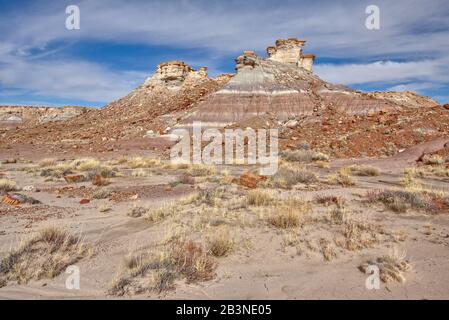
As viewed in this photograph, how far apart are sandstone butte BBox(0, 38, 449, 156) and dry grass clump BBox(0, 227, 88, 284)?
19325mm

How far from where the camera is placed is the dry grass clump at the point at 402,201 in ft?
25.3

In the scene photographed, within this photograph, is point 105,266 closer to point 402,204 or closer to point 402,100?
point 402,204

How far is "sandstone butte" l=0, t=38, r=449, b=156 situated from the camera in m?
25.6

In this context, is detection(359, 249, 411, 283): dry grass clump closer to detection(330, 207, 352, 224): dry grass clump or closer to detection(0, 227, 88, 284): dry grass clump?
detection(330, 207, 352, 224): dry grass clump

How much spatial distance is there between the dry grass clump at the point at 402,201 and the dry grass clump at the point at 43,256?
240 inches

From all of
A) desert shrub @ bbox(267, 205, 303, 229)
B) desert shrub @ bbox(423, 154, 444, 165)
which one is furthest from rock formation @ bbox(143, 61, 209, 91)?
desert shrub @ bbox(267, 205, 303, 229)

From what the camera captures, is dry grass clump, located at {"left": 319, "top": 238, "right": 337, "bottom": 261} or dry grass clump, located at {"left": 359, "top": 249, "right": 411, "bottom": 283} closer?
dry grass clump, located at {"left": 359, "top": 249, "right": 411, "bottom": 283}

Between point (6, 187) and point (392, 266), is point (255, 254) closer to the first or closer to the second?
point (392, 266)

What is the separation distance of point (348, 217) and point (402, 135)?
20025 mm

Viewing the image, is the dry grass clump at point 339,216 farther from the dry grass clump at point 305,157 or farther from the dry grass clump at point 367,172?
the dry grass clump at point 305,157

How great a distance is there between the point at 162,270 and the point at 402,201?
576 cm

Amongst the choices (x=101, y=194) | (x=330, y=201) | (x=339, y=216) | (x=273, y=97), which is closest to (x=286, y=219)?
(x=339, y=216)

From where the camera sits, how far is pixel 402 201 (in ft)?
26.4
